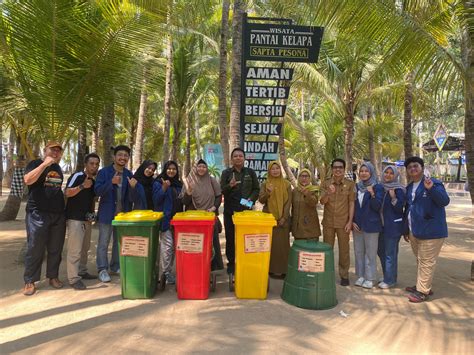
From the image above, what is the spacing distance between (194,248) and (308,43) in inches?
179

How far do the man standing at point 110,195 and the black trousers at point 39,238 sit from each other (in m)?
0.56

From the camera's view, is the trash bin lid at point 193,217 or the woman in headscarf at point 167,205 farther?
the woman in headscarf at point 167,205

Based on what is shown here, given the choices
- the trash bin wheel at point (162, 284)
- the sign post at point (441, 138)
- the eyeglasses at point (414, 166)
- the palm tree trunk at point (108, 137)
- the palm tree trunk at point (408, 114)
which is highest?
the sign post at point (441, 138)

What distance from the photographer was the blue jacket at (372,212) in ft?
16.3

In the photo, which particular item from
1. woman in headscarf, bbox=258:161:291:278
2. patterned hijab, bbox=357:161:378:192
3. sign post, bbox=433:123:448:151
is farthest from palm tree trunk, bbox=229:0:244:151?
sign post, bbox=433:123:448:151

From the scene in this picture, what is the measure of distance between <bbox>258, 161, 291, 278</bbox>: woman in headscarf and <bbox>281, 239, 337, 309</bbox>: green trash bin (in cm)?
90

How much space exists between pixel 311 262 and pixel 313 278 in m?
0.19

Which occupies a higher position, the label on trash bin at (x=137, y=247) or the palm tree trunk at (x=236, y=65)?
the palm tree trunk at (x=236, y=65)

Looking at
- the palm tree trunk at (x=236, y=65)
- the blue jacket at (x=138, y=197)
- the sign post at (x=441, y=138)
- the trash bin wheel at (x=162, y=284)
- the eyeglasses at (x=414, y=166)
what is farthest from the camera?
the sign post at (x=441, y=138)

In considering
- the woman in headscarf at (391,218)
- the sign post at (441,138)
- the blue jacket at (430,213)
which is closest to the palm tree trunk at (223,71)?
the woman in headscarf at (391,218)

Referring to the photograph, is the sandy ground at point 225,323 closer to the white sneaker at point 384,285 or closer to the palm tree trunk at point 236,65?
the white sneaker at point 384,285

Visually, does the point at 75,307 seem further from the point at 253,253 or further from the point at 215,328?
the point at 253,253

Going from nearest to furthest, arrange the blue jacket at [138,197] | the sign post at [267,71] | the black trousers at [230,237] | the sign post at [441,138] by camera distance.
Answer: the blue jacket at [138,197], the black trousers at [230,237], the sign post at [267,71], the sign post at [441,138]

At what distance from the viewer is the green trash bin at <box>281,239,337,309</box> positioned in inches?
168
